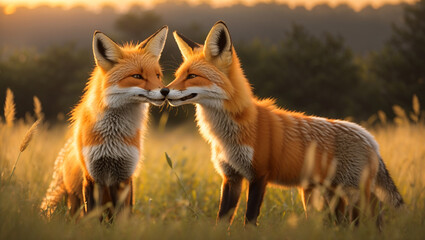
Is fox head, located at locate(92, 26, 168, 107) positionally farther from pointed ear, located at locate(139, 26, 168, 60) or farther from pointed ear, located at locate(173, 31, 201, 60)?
pointed ear, located at locate(173, 31, 201, 60)

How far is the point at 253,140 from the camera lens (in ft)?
11.8

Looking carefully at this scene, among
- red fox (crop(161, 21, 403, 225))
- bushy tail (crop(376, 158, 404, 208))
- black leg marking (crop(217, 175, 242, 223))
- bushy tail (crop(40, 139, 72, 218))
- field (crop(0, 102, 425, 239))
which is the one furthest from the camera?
bushy tail (crop(40, 139, 72, 218))

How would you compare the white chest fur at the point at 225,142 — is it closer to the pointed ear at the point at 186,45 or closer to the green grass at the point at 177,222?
the green grass at the point at 177,222

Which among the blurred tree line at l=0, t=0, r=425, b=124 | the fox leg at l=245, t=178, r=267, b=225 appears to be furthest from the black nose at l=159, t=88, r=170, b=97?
the blurred tree line at l=0, t=0, r=425, b=124

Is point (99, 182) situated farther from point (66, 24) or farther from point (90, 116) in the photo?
point (66, 24)

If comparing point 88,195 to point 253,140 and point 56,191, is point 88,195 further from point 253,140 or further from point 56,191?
point 253,140

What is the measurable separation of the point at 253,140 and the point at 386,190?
1560 millimetres

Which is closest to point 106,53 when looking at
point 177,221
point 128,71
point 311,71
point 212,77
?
point 128,71

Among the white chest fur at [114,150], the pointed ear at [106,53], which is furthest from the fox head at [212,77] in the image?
the pointed ear at [106,53]

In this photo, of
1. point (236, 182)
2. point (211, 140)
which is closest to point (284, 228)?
point (236, 182)

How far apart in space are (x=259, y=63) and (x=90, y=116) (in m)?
21.1

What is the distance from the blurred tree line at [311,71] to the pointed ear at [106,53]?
1618 cm

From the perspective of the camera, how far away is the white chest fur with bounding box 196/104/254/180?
3551 millimetres

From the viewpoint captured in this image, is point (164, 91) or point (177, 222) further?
point (164, 91)
